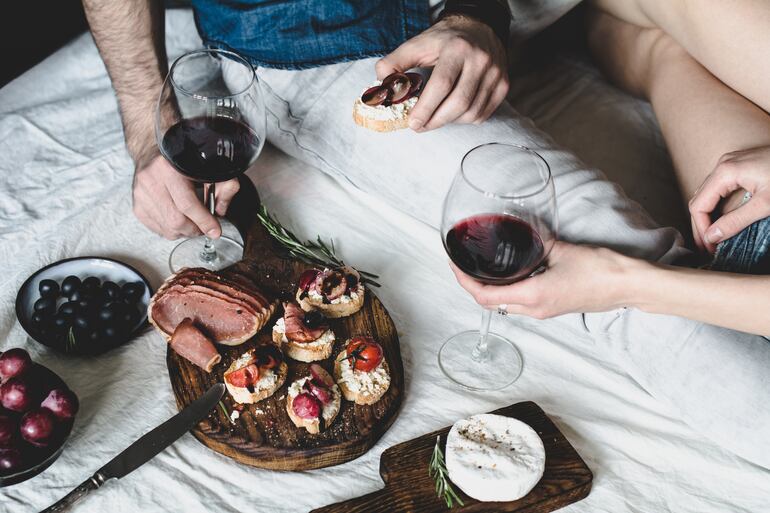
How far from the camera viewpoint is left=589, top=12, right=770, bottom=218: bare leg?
1339mm

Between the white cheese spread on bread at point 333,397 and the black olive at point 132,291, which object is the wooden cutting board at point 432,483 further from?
the black olive at point 132,291

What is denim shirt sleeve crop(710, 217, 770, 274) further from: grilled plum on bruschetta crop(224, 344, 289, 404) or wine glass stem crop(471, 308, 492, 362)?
grilled plum on bruschetta crop(224, 344, 289, 404)

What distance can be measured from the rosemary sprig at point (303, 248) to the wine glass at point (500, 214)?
328 mm

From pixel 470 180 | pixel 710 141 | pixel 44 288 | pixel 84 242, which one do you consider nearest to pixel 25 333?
pixel 44 288

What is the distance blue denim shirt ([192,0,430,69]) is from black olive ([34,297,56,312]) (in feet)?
1.98

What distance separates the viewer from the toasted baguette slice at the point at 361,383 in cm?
110

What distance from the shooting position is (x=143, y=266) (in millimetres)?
1384

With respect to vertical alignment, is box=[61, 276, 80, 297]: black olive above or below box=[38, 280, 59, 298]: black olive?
above

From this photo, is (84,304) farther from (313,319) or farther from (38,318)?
(313,319)

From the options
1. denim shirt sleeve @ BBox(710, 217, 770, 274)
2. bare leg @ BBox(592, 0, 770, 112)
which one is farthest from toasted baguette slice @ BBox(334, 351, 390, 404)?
bare leg @ BBox(592, 0, 770, 112)

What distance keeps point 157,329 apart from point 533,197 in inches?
24.6

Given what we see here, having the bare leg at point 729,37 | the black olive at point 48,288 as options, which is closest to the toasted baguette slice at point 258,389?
the black olive at point 48,288

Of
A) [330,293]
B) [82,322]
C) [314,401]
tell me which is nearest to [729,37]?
[330,293]

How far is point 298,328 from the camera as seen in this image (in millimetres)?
1134
